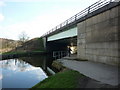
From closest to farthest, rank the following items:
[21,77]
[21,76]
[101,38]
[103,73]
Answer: [103,73] → [21,77] → [21,76] → [101,38]

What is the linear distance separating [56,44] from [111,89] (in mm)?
44404

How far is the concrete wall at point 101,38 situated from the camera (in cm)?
1246

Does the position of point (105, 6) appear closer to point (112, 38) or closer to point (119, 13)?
point (119, 13)

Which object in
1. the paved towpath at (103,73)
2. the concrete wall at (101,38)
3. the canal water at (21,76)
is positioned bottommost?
the canal water at (21,76)

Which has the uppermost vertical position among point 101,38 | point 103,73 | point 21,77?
point 101,38

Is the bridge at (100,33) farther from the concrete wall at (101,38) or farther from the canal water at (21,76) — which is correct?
the canal water at (21,76)

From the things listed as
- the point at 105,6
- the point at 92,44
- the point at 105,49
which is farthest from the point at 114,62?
the point at 105,6

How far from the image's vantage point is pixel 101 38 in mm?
14562

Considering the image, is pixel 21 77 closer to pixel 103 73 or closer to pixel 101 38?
pixel 103 73

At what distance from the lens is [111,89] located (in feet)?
20.7

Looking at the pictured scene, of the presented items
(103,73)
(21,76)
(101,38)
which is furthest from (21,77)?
(101,38)

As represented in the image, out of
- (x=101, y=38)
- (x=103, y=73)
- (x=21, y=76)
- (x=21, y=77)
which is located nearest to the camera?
(x=103, y=73)

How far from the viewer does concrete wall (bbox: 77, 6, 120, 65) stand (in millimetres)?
12461

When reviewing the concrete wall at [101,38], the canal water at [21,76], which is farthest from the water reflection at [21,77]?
the concrete wall at [101,38]
